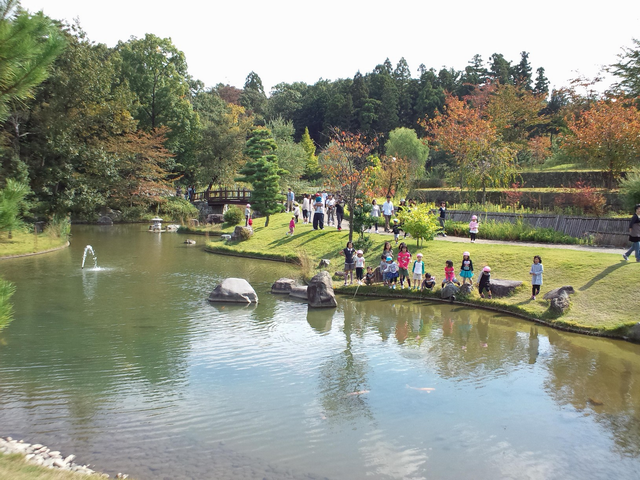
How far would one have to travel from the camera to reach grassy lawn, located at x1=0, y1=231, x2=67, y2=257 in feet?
76.4

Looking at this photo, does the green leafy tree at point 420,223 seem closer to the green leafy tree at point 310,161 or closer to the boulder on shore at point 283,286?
the boulder on shore at point 283,286

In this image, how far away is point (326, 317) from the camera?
551 inches

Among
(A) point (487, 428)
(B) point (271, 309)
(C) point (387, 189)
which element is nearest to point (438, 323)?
(B) point (271, 309)

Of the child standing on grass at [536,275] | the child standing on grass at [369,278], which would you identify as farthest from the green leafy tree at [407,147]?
the child standing on grass at [536,275]

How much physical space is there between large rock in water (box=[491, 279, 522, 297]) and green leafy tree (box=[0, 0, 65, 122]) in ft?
41.5

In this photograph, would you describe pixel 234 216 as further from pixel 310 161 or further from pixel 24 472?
pixel 24 472

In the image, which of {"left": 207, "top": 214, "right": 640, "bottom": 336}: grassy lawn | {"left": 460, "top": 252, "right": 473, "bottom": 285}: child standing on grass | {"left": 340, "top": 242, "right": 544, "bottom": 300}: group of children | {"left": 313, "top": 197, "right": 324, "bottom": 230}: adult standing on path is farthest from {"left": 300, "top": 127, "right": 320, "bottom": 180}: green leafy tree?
{"left": 460, "top": 252, "right": 473, "bottom": 285}: child standing on grass

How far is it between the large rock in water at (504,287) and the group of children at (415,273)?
0.15 m

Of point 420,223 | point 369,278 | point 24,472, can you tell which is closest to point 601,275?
point 420,223

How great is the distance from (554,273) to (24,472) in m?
14.0

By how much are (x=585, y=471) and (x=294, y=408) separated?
4120mm

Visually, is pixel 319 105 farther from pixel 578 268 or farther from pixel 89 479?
pixel 89 479

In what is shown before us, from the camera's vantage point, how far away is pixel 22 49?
4.96 m

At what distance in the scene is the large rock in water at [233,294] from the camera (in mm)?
15305
